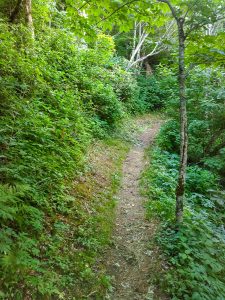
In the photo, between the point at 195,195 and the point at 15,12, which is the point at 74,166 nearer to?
the point at 195,195

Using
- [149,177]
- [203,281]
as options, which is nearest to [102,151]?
[149,177]

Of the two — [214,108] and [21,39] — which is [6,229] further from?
[214,108]

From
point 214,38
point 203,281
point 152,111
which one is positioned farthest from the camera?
point 152,111

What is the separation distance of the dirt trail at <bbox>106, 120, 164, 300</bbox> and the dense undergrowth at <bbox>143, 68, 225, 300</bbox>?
0.28 metres

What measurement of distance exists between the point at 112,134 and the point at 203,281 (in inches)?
318

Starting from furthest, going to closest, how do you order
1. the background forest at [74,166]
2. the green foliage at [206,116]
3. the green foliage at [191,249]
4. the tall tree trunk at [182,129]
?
the green foliage at [206,116] < the tall tree trunk at [182,129] < the green foliage at [191,249] < the background forest at [74,166]

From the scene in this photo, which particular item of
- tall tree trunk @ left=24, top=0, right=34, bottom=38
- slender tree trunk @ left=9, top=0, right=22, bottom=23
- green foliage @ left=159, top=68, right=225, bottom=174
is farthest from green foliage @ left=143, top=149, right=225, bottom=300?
slender tree trunk @ left=9, top=0, right=22, bottom=23

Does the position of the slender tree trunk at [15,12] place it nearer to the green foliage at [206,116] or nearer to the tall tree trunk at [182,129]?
the tall tree trunk at [182,129]

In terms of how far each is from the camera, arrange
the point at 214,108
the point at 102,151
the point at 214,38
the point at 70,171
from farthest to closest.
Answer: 1. the point at 214,108
2. the point at 102,151
3. the point at 70,171
4. the point at 214,38

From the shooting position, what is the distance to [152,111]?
20641 mm

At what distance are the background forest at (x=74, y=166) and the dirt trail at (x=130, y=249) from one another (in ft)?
0.82

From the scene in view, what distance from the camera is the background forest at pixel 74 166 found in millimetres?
3951

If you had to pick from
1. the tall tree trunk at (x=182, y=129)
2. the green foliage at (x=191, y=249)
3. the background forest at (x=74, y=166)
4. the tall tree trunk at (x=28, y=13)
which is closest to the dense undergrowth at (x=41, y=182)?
the background forest at (x=74, y=166)

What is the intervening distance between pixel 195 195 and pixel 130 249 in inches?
134
